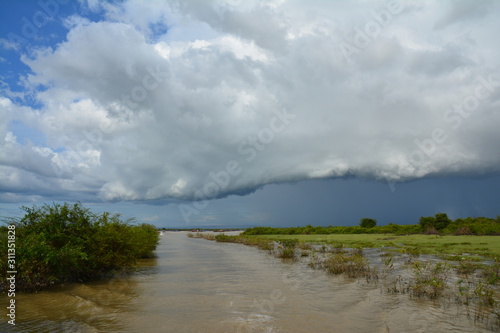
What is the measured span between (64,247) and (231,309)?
26.1ft

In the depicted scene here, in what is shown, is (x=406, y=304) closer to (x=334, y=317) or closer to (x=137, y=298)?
(x=334, y=317)

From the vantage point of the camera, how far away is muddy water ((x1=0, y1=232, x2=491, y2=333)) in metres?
8.90

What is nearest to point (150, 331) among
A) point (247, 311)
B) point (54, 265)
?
point (247, 311)

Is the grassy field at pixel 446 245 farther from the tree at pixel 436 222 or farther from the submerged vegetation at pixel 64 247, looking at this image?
the submerged vegetation at pixel 64 247

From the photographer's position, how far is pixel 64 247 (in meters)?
13.3

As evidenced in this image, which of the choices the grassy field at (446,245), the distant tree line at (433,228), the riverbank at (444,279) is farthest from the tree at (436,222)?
the riverbank at (444,279)

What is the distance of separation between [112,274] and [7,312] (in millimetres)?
7746

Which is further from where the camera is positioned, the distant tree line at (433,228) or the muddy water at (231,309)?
the distant tree line at (433,228)

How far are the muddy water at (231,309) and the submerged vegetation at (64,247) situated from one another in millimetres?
801

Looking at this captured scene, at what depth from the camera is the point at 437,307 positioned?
419 inches

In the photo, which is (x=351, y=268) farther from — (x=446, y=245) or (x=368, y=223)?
(x=368, y=223)

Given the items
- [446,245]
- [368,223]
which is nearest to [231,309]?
[446,245]

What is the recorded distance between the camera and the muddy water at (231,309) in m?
8.90

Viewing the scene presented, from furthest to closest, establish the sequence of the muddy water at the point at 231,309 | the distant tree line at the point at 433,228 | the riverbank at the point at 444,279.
Answer: the distant tree line at the point at 433,228
the riverbank at the point at 444,279
the muddy water at the point at 231,309
